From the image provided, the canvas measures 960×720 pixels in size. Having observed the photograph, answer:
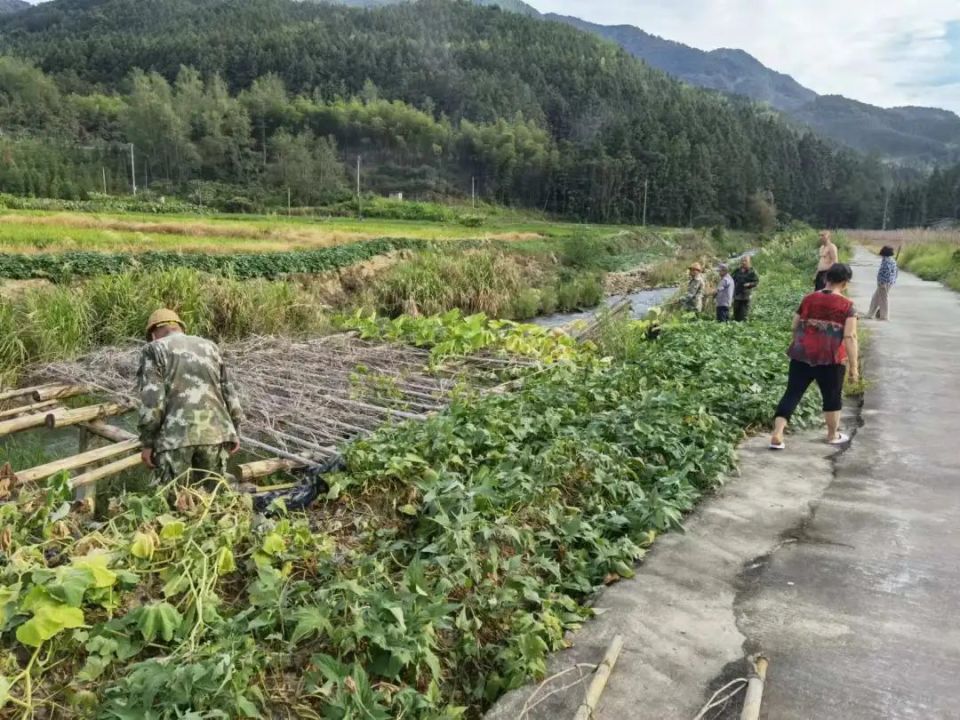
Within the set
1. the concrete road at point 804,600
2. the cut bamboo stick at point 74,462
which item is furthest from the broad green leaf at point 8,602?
the concrete road at point 804,600

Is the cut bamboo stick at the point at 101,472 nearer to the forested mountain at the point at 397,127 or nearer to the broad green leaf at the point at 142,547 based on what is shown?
the broad green leaf at the point at 142,547

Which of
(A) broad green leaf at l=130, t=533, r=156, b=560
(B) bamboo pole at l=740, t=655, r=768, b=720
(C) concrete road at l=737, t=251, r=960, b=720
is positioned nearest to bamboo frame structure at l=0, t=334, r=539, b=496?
(A) broad green leaf at l=130, t=533, r=156, b=560

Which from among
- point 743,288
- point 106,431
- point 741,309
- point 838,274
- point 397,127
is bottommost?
point 106,431

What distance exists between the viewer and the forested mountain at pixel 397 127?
67.7m

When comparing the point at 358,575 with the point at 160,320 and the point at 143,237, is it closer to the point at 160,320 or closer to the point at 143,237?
the point at 160,320

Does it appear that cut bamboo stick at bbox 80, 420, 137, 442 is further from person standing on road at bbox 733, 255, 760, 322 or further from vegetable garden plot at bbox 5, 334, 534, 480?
person standing on road at bbox 733, 255, 760, 322

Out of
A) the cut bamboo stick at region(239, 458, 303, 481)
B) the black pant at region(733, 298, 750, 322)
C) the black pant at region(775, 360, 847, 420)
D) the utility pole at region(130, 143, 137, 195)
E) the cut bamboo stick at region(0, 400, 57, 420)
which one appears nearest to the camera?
the cut bamboo stick at region(239, 458, 303, 481)

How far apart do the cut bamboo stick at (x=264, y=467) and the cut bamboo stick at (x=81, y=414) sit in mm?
2347

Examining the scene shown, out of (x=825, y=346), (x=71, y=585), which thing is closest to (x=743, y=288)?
(x=825, y=346)

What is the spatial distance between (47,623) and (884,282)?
1408 cm

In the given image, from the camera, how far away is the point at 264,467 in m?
5.32

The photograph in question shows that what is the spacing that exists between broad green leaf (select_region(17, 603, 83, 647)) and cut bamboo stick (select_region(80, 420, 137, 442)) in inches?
148

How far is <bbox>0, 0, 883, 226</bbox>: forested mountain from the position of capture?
67688 millimetres

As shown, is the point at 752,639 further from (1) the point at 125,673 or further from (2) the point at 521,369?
(2) the point at 521,369
